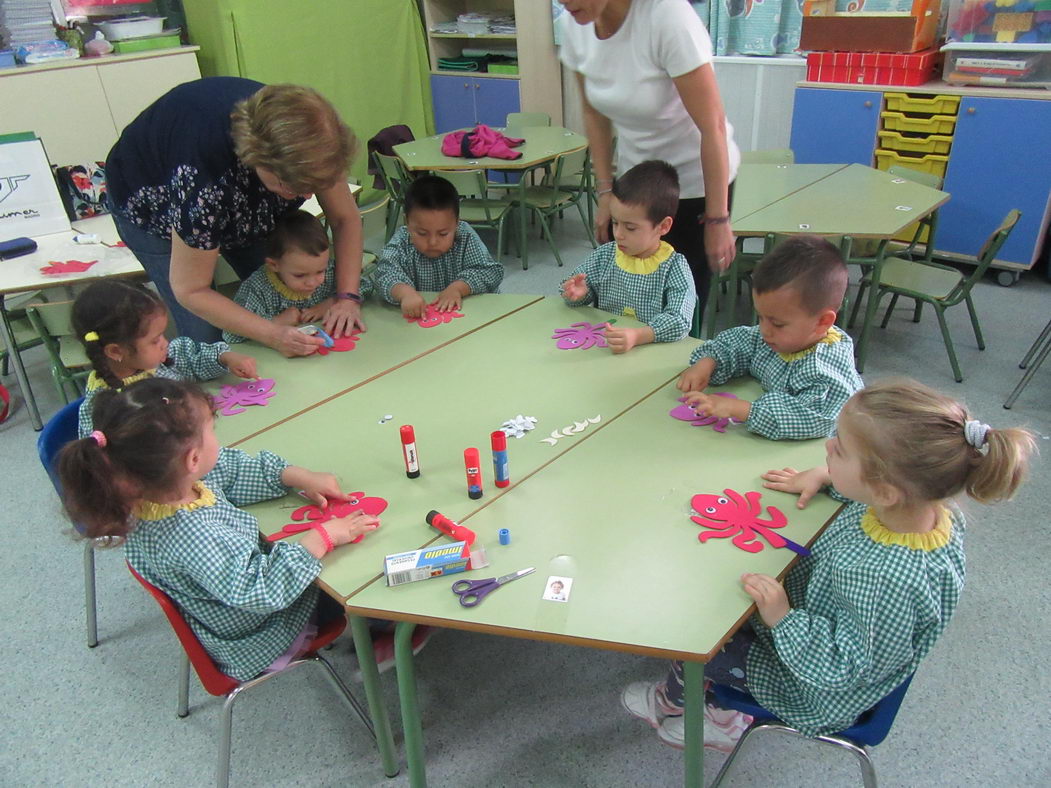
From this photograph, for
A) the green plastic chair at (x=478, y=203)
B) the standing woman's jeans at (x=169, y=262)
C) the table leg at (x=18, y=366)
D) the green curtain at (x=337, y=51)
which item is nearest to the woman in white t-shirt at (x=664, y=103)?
the standing woman's jeans at (x=169, y=262)

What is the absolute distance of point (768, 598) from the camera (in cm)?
119

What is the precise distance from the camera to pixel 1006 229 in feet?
9.86

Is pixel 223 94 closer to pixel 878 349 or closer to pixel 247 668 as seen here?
pixel 247 668

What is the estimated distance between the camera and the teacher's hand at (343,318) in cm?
226

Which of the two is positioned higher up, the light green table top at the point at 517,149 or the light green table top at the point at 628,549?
the light green table top at the point at 517,149

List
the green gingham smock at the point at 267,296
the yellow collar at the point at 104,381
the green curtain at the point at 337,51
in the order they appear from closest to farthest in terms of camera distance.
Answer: the yellow collar at the point at 104,381 → the green gingham smock at the point at 267,296 → the green curtain at the point at 337,51

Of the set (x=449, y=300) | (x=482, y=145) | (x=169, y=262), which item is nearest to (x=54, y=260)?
(x=169, y=262)

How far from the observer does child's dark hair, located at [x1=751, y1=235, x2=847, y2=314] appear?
5.27 ft

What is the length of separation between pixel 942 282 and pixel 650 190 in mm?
1967

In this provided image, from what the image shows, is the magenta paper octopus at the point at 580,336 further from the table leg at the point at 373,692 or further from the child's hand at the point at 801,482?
the table leg at the point at 373,692

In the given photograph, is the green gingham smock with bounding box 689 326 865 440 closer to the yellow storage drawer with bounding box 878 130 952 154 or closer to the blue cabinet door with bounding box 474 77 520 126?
the yellow storage drawer with bounding box 878 130 952 154

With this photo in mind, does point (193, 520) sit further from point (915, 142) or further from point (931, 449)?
point (915, 142)

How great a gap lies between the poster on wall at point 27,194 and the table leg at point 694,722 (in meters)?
3.49

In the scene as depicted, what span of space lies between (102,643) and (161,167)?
1.37m
